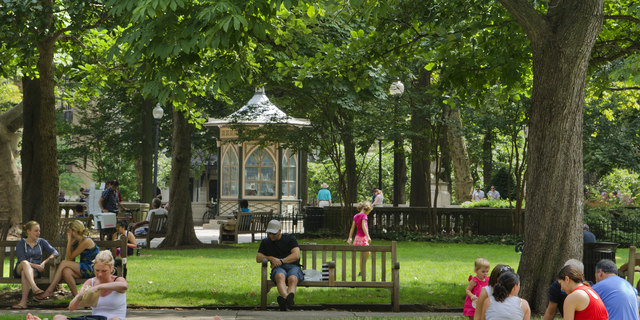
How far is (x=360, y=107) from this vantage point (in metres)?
25.8

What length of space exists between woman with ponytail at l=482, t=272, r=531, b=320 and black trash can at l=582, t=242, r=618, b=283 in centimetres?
560

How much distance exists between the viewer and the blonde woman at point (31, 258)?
1178cm

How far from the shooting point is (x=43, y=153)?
1329 centimetres

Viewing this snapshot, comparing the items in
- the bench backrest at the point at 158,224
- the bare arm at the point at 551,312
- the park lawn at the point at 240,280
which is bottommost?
the park lawn at the point at 240,280

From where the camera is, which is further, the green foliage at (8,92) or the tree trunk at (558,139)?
the green foliage at (8,92)

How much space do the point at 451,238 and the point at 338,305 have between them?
50.6 ft

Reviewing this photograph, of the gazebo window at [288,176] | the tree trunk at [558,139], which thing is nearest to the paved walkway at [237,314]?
the tree trunk at [558,139]

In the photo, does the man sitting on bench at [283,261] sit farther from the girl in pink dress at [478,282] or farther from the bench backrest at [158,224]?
the bench backrest at [158,224]

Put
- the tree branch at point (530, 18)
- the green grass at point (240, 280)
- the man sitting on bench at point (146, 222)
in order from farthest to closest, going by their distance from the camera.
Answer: the man sitting on bench at point (146, 222) < the green grass at point (240, 280) < the tree branch at point (530, 18)

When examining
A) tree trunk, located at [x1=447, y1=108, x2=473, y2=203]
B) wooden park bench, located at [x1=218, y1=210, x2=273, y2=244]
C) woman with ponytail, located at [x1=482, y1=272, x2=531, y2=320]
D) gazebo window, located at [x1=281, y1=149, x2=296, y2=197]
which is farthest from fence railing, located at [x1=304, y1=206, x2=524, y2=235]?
woman with ponytail, located at [x1=482, y1=272, x2=531, y2=320]

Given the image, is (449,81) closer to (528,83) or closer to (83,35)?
(528,83)

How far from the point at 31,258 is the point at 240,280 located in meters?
3.89

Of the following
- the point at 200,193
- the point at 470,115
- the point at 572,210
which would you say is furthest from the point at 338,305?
the point at 200,193

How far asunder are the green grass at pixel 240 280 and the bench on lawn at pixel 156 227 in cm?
93
